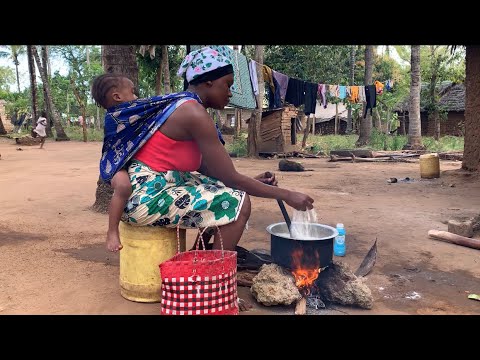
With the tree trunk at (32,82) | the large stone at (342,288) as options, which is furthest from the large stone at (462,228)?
the tree trunk at (32,82)

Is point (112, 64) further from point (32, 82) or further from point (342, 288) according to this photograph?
point (32, 82)

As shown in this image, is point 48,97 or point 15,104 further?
point 15,104

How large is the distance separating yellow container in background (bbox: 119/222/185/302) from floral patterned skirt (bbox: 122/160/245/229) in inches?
3.0

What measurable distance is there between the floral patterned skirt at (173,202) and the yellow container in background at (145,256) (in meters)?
0.08

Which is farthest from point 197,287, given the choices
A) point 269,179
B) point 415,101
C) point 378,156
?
point 415,101

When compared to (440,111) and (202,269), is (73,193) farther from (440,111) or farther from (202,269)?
(440,111)

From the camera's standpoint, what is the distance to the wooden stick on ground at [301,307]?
2.59 metres

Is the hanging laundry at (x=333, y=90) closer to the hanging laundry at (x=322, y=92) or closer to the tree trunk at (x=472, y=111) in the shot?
the hanging laundry at (x=322, y=92)

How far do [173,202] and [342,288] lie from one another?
1229 mm

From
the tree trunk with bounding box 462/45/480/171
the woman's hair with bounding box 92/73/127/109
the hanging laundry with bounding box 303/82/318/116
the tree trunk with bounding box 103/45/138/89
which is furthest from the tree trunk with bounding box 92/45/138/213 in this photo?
the hanging laundry with bounding box 303/82/318/116

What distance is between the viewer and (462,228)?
Result: 436 cm

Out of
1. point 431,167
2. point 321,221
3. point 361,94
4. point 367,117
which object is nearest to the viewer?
point 321,221

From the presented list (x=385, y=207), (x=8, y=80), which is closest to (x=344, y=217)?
(x=385, y=207)
